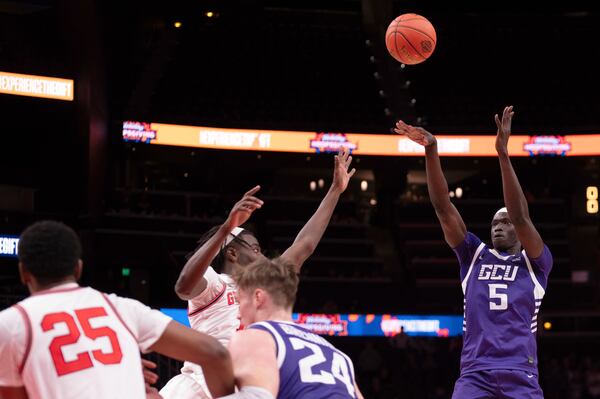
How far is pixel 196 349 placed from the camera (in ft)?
11.6

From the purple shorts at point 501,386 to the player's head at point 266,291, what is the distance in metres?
2.59

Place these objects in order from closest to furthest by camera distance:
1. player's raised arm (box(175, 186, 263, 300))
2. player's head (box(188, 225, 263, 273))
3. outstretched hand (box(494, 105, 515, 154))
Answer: player's raised arm (box(175, 186, 263, 300))
player's head (box(188, 225, 263, 273))
outstretched hand (box(494, 105, 515, 154))

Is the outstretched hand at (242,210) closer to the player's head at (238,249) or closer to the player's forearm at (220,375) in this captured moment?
the player's head at (238,249)

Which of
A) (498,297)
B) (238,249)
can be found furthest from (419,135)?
(238,249)

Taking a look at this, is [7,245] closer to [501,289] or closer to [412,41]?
[412,41]

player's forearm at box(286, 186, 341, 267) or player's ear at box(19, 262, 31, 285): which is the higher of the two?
player's forearm at box(286, 186, 341, 267)

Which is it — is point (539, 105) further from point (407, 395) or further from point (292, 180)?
point (407, 395)

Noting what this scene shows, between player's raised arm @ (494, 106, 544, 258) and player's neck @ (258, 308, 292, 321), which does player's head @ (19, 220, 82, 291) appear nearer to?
player's neck @ (258, 308, 292, 321)

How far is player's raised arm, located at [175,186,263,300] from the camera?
4883 mm

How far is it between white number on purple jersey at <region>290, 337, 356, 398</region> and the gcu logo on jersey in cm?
277

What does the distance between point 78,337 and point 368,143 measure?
21.7m

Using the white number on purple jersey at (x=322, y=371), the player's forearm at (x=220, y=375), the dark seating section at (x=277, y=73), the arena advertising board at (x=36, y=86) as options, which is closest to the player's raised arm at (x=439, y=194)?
the white number on purple jersey at (x=322, y=371)

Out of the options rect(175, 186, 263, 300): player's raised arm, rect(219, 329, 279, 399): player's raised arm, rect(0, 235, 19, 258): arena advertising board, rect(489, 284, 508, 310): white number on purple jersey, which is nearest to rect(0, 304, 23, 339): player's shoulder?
rect(219, 329, 279, 399): player's raised arm

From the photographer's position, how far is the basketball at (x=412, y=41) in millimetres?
9656
